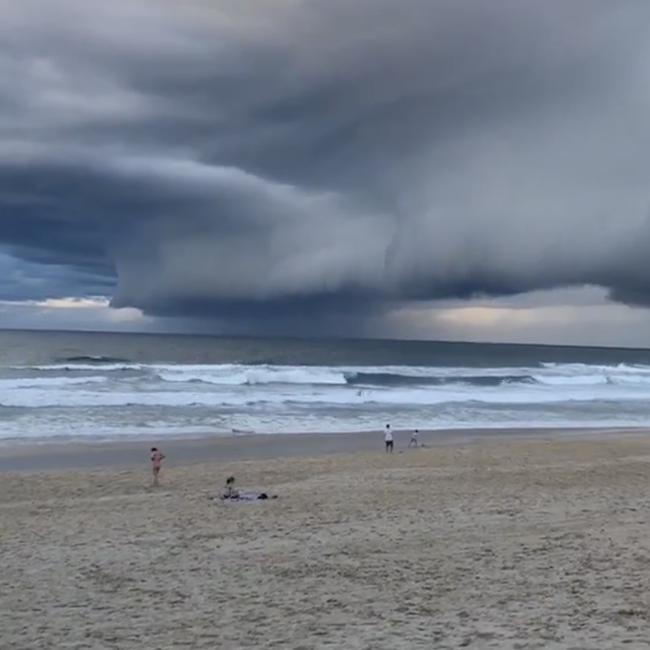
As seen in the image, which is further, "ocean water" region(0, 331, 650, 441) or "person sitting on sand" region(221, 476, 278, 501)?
"ocean water" region(0, 331, 650, 441)

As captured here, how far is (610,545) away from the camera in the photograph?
32.7 ft

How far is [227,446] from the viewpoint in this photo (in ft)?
75.1

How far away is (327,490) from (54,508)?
178 inches

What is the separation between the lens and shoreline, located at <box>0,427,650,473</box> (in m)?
19.8

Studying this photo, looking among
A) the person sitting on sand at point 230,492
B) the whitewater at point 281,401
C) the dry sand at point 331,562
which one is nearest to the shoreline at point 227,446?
the whitewater at point 281,401

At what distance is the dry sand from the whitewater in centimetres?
1120

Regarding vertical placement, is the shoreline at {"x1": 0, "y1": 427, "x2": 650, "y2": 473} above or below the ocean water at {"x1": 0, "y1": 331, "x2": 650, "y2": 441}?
below

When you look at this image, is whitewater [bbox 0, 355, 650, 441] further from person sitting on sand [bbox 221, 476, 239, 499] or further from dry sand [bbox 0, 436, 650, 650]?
dry sand [bbox 0, 436, 650, 650]

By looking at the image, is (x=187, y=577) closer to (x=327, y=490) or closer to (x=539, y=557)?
(x=539, y=557)

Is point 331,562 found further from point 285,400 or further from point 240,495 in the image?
point 285,400

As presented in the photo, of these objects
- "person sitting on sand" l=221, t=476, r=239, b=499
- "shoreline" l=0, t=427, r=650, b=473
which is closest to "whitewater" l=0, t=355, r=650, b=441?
"shoreline" l=0, t=427, r=650, b=473

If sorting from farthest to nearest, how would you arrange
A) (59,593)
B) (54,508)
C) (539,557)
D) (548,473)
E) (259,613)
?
1. (548,473)
2. (54,508)
3. (539,557)
4. (59,593)
5. (259,613)

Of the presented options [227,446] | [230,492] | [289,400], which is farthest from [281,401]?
[230,492]

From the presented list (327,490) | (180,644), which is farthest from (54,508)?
(180,644)
